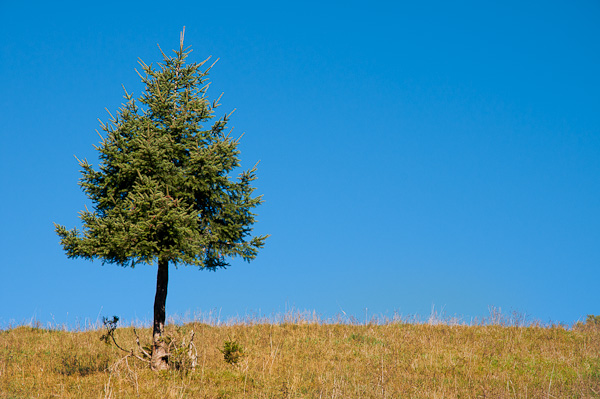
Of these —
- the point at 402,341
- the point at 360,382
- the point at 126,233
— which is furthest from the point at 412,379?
the point at 126,233

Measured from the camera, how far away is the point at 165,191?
14977 millimetres

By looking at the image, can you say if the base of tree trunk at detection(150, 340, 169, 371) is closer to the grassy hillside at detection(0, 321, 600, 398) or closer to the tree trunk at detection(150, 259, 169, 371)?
the tree trunk at detection(150, 259, 169, 371)

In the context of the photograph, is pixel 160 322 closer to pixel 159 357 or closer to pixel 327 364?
pixel 159 357

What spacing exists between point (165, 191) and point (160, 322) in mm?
4143

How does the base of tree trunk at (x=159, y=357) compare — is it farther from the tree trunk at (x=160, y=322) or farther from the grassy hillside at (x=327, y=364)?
the grassy hillside at (x=327, y=364)

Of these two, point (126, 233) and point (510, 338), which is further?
point (510, 338)

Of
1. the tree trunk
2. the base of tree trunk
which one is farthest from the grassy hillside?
the tree trunk

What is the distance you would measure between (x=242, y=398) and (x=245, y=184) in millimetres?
6596

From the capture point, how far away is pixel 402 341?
20.5m

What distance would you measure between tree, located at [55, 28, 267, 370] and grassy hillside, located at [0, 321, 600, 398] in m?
2.28

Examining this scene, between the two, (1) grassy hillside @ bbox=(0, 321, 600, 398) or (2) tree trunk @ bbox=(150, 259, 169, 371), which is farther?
(2) tree trunk @ bbox=(150, 259, 169, 371)

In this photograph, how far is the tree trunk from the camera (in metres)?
15.2

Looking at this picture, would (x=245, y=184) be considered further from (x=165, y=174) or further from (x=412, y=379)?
(x=412, y=379)

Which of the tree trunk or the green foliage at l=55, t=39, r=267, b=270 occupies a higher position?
the green foliage at l=55, t=39, r=267, b=270
